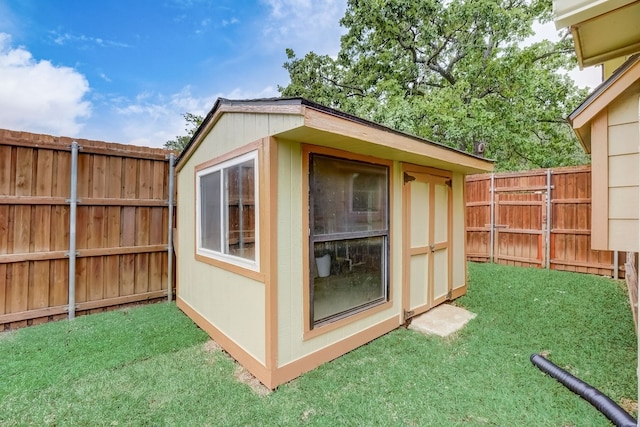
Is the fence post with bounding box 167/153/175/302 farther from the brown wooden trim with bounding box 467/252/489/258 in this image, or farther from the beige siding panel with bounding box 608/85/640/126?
the brown wooden trim with bounding box 467/252/489/258

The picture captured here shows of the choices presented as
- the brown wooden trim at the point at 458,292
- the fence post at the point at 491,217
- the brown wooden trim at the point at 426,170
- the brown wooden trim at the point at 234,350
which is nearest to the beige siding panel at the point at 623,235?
the brown wooden trim at the point at 426,170

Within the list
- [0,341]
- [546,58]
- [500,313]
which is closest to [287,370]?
[500,313]

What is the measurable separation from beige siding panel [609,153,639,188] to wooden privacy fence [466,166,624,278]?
5.49 metres

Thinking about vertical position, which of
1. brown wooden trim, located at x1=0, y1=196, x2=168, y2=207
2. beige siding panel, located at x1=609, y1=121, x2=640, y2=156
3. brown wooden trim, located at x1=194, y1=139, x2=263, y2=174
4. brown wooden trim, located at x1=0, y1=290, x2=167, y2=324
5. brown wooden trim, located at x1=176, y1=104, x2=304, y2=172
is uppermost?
brown wooden trim, located at x1=176, y1=104, x2=304, y2=172

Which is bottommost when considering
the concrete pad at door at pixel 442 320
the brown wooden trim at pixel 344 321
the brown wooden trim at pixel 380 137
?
the concrete pad at door at pixel 442 320

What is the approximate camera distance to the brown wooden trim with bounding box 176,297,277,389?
2432 millimetres

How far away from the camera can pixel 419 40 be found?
33.0 ft

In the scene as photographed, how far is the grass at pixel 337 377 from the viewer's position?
2.04m

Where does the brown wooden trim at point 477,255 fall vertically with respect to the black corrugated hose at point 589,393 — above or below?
above

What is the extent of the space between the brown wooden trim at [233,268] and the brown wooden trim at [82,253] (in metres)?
1.23

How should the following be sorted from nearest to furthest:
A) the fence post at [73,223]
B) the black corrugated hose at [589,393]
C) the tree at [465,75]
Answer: the black corrugated hose at [589,393] < the fence post at [73,223] < the tree at [465,75]

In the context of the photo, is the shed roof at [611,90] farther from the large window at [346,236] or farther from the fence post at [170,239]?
the fence post at [170,239]

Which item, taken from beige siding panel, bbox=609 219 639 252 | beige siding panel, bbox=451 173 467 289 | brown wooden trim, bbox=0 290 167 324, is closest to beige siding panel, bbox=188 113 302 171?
beige siding panel, bbox=609 219 639 252

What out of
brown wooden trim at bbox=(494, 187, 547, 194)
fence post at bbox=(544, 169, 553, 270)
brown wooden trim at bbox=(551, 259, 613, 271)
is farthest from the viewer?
A: brown wooden trim at bbox=(494, 187, 547, 194)
